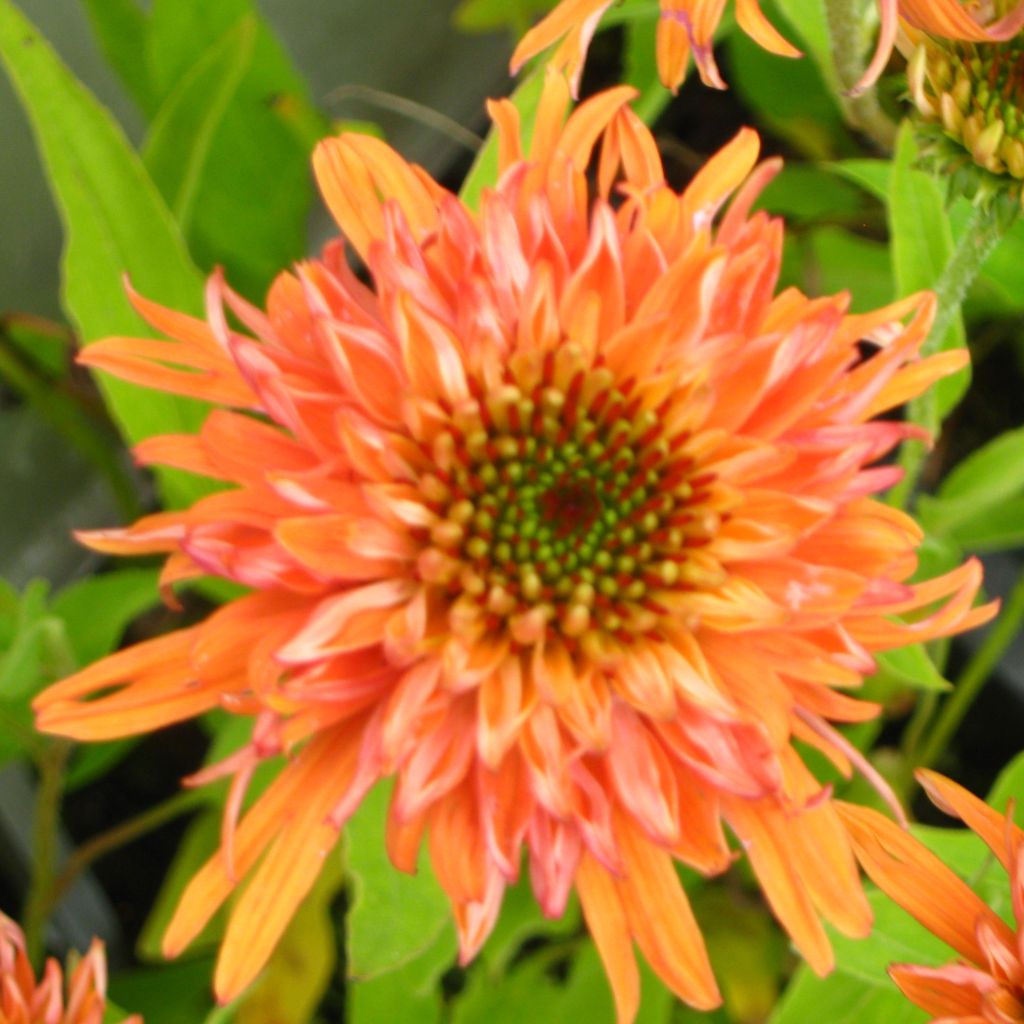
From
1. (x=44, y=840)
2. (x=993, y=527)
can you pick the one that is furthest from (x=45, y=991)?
(x=993, y=527)

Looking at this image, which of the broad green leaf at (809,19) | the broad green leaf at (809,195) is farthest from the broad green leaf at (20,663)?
the broad green leaf at (809,195)

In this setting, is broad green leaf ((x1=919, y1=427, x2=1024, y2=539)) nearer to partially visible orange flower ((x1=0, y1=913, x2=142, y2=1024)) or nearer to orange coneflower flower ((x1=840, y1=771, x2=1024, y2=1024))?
orange coneflower flower ((x1=840, y1=771, x2=1024, y2=1024))

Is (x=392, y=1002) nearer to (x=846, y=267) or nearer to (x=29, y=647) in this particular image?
(x=29, y=647)

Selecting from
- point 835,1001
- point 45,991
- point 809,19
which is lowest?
point 45,991

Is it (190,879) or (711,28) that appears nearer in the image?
(711,28)

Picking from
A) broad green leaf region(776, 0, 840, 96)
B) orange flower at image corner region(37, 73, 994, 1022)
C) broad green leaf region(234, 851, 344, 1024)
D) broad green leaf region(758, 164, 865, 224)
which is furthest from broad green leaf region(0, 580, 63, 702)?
broad green leaf region(758, 164, 865, 224)

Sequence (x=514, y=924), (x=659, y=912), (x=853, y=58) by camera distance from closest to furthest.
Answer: (x=659, y=912) → (x=853, y=58) → (x=514, y=924)
